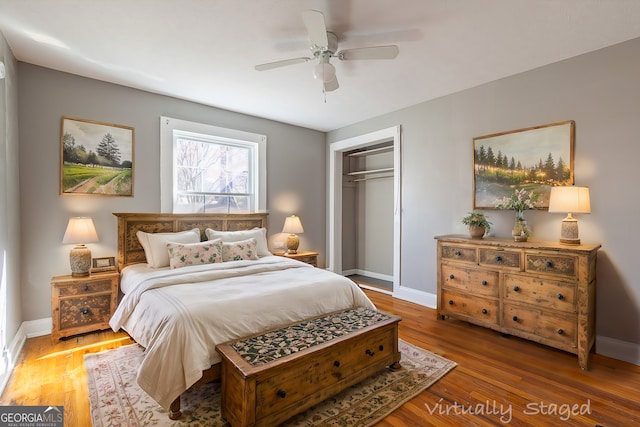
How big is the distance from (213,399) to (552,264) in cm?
291

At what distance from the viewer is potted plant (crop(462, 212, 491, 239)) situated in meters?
3.31

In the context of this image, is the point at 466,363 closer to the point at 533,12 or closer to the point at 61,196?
the point at 533,12

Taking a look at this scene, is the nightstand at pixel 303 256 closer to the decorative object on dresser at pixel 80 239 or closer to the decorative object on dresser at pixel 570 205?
the decorative object on dresser at pixel 80 239

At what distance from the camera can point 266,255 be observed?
12.8 feet

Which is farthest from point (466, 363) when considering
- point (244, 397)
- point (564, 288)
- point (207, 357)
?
point (207, 357)

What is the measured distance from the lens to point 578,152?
2.86 m

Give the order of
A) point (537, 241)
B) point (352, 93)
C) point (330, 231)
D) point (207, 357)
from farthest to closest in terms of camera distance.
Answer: point (330, 231)
point (352, 93)
point (537, 241)
point (207, 357)

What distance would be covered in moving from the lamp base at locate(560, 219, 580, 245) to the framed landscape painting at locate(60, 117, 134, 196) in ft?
14.7

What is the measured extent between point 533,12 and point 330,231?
3902 mm

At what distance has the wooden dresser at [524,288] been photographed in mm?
2512

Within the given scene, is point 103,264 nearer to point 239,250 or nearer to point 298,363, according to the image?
point 239,250

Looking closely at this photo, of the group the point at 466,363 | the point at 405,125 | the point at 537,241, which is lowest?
the point at 466,363

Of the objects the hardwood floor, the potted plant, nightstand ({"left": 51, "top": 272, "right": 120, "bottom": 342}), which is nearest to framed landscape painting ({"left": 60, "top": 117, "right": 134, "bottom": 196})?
nightstand ({"left": 51, "top": 272, "right": 120, "bottom": 342})

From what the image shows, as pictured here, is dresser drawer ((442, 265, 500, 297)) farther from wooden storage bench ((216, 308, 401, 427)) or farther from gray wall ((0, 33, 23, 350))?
gray wall ((0, 33, 23, 350))
